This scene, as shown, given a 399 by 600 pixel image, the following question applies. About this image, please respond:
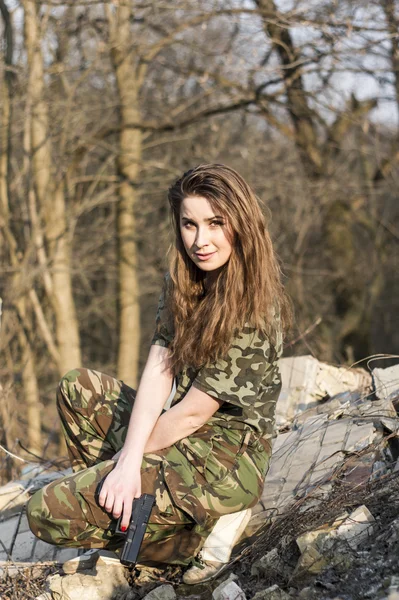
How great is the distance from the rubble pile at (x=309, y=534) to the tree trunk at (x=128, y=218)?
448 cm

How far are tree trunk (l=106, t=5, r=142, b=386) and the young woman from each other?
5.35 metres

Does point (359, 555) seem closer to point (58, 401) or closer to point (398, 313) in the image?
point (58, 401)

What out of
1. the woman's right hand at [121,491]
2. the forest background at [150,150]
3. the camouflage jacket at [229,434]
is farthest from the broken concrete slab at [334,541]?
the forest background at [150,150]

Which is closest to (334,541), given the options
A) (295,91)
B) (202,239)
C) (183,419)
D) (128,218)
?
(183,419)

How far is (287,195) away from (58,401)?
278 inches

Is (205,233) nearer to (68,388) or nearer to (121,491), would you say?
(68,388)

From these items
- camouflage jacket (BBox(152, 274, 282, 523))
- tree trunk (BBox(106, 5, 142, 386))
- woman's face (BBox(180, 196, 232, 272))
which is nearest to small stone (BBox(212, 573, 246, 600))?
camouflage jacket (BBox(152, 274, 282, 523))

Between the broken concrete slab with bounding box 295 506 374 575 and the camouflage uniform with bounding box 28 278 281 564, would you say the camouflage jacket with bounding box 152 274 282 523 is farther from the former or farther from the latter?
the broken concrete slab with bounding box 295 506 374 575

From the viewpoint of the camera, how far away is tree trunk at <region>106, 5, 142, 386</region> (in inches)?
312

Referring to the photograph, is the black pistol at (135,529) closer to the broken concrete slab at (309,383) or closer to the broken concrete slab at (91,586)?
the broken concrete slab at (91,586)

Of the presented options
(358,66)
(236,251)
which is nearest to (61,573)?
(236,251)

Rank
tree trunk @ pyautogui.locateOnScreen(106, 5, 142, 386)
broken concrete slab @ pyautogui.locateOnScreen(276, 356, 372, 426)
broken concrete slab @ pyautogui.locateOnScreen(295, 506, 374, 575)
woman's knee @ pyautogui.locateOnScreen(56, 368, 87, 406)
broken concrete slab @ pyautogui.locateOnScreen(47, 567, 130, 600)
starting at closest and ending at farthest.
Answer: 1. broken concrete slab @ pyautogui.locateOnScreen(295, 506, 374, 575)
2. broken concrete slab @ pyautogui.locateOnScreen(47, 567, 130, 600)
3. woman's knee @ pyautogui.locateOnScreen(56, 368, 87, 406)
4. broken concrete slab @ pyautogui.locateOnScreen(276, 356, 372, 426)
5. tree trunk @ pyautogui.locateOnScreen(106, 5, 142, 386)

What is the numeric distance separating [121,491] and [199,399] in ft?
1.36

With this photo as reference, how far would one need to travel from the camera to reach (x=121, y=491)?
240cm
